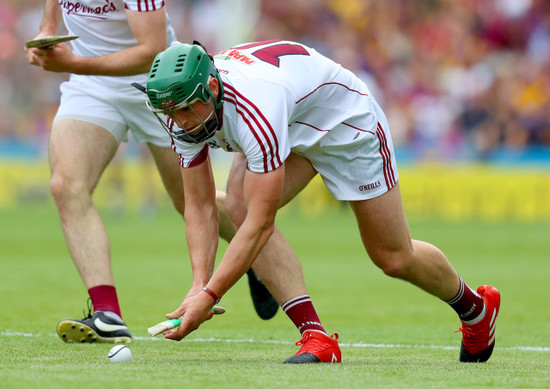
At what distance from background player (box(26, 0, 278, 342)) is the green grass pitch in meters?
0.33

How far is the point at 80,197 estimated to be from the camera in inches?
232

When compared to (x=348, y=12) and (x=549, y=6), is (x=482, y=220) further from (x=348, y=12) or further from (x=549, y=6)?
(x=348, y=12)

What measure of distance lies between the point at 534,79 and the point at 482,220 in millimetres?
3220

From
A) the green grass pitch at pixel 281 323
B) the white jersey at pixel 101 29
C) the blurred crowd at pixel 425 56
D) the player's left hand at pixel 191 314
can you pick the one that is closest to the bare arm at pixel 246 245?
the player's left hand at pixel 191 314

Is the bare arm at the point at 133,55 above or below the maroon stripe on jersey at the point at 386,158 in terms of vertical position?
above

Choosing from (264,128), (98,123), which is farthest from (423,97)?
(264,128)

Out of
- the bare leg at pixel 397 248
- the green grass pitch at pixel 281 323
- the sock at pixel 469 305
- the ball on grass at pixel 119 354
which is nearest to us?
the green grass pitch at pixel 281 323

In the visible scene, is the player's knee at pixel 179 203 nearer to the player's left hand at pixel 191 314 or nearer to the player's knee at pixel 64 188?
the player's knee at pixel 64 188

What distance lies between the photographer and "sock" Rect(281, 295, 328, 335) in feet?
16.5

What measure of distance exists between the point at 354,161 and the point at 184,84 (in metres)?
1.15

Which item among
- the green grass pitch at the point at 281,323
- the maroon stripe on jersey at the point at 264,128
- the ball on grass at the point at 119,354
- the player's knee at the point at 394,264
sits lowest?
the green grass pitch at the point at 281,323

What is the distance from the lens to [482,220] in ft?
63.4

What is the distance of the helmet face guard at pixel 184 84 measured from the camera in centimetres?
426

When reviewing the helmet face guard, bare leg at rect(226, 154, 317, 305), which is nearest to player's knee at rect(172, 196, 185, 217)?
bare leg at rect(226, 154, 317, 305)
